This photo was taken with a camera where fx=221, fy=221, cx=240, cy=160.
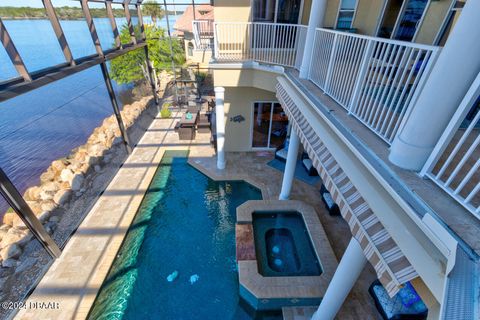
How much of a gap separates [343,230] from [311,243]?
1449 millimetres

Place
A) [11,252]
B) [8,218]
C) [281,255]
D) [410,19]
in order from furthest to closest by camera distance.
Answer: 1. [8,218]
2. [281,255]
3. [11,252]
4. [410,19]

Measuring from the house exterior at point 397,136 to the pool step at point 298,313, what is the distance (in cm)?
71

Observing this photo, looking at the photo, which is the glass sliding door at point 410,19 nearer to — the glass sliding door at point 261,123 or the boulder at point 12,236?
the glass sliding door at point 261,123

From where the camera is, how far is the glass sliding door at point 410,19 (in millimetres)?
6223

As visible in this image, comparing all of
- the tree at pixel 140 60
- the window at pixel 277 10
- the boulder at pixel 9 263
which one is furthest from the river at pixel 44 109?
the window at pixel 277 10

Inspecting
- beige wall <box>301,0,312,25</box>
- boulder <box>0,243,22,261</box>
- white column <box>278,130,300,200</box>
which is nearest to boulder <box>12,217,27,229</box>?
boulder <box>0,243,22,261</box>

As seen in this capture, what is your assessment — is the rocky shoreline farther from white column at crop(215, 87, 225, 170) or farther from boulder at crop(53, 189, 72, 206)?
white column at crop(215, 87, 225, 170)

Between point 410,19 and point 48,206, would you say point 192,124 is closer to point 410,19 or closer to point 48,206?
point 48,206

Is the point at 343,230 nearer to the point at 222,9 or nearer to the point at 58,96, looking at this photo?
the point at 222,9

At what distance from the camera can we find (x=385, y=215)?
2531 mm

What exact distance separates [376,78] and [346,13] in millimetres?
6322

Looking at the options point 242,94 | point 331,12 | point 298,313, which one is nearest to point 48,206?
point 242,94

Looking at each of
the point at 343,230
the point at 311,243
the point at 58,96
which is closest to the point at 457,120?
the point at 311,243

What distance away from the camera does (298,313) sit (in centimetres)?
572
